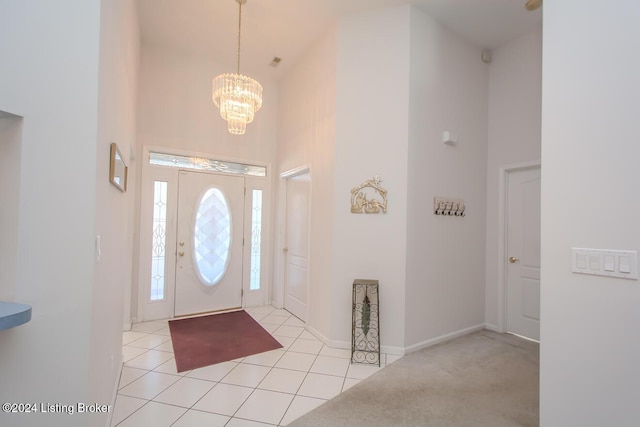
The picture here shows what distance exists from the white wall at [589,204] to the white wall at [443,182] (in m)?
→ 1.42

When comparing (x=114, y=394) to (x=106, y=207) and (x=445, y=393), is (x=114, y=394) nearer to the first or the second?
(x=106, y=207)

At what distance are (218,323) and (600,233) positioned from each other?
3.83m

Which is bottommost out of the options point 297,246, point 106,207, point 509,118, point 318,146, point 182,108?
point 297,246

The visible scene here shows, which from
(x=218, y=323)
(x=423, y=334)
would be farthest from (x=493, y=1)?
(x=218, y=323)

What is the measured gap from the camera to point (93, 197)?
128cm

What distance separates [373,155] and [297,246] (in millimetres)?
1805

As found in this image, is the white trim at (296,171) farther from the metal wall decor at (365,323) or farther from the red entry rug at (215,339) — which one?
the red entry rug at (215,339)

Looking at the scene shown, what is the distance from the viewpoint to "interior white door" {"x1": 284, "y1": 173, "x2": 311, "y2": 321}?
385 cm

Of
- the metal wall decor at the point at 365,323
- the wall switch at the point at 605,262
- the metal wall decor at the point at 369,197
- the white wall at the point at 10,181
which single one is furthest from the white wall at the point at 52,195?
the wall switch at the point at 605,262

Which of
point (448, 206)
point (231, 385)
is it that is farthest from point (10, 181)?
point (448, 206)

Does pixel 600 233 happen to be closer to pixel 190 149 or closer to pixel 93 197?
pixel 93 197

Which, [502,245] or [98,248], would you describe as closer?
[98,248]

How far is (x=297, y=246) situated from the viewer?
407cm

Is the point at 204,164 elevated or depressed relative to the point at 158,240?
elevated
